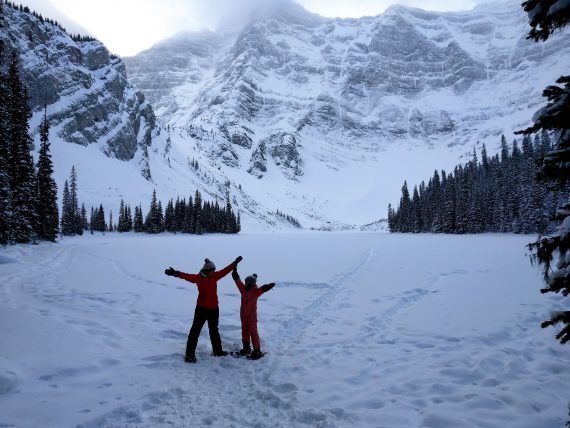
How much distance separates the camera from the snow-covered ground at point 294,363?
18.9ft

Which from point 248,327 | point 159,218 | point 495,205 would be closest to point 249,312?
point 248,327

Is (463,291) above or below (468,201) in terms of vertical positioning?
below

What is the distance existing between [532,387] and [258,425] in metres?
4.73

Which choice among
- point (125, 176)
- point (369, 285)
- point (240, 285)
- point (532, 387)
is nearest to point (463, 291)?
point (369, 285)

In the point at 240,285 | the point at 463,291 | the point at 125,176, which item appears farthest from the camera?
the point at 125,176

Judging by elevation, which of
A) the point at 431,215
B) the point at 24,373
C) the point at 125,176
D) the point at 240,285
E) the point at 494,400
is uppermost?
the point at 125,176

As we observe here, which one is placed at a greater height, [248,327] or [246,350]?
[248,327]

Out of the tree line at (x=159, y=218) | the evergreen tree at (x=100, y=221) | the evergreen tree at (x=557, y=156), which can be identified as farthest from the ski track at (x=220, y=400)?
the evergreen tree at (x=100, y=221)

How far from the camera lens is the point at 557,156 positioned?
4.05 metres

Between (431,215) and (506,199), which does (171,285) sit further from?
(431,215)

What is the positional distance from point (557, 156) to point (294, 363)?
618 centimetres

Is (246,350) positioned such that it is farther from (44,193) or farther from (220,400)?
(44,193)

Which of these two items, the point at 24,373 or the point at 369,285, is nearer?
the point at 24,373

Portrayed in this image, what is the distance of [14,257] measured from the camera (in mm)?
25516
